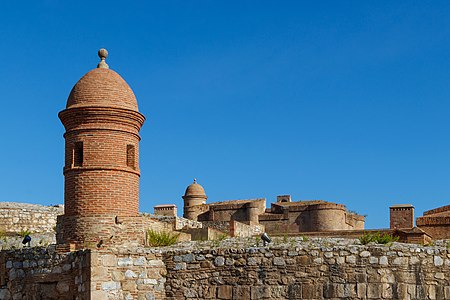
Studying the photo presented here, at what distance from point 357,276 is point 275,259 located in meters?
1.45

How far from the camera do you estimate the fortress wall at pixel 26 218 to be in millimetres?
25516

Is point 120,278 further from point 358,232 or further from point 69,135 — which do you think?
point 358,232

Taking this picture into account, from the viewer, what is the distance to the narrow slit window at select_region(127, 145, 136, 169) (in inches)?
600

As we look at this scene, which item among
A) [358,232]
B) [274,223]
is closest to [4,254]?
[358,232]

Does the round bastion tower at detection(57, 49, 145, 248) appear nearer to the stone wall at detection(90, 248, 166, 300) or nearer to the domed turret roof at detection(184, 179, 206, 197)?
the stone wall at detection(90, 248, 166, 300)

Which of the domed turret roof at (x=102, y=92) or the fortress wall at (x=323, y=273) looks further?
the domed turret roof at (x=102, y=92)

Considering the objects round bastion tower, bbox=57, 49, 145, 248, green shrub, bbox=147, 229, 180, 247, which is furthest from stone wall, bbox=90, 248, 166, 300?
round bastion tower, bbox=57, 49, 145, 248

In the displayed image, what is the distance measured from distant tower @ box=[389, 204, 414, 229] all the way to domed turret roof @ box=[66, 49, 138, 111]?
1505 centimetres

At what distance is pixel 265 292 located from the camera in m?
12.7

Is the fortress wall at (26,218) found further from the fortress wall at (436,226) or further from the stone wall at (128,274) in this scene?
the stone wall at (128,274)

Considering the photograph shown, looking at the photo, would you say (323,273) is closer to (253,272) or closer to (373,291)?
(373,291)

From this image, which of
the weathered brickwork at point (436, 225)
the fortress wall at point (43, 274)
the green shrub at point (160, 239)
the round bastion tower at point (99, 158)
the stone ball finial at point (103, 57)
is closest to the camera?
the fortress wall at point (43, 274)

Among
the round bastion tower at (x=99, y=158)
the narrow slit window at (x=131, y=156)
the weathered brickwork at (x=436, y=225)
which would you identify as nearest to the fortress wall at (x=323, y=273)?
the round bastion tower at (x=99, y=158)

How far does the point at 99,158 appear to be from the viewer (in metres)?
14.7
